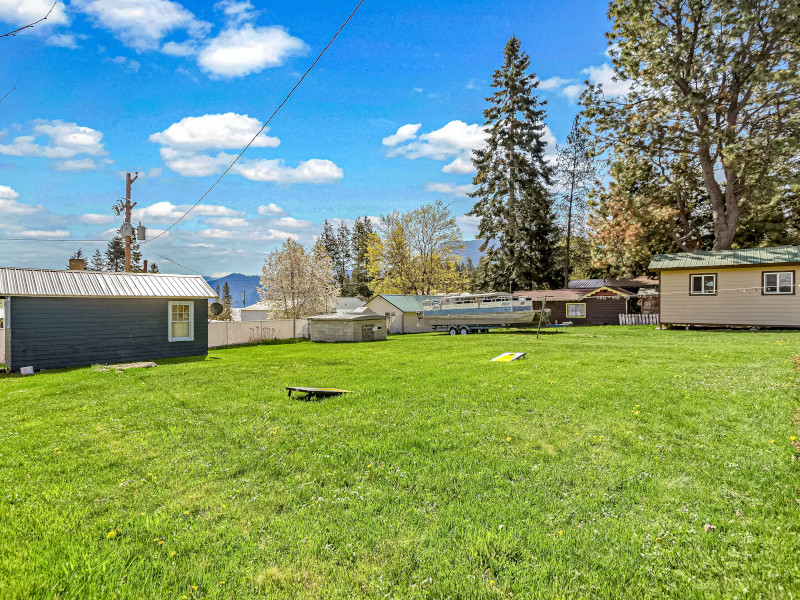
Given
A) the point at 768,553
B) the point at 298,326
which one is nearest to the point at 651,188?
the point at 298,326

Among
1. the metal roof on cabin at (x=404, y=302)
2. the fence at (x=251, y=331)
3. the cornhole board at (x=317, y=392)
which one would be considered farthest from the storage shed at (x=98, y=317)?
the metal roof on cabin at (x=404, y=302)

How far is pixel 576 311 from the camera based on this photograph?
37031mm

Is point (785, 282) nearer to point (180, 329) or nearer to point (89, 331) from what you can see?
point (180, 329)

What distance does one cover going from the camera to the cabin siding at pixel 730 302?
22188 mm

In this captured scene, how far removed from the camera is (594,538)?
3629 millimetres

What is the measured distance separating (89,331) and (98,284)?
1.82 metres

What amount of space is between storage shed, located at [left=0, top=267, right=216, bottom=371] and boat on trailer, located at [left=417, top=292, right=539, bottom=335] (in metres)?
16.4

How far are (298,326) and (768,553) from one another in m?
29.7

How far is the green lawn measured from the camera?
10.4 ft

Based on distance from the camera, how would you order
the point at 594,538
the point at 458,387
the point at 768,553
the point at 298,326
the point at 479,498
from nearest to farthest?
the point at 768,553 < the point at 594,538 < the point at 479,498 < the point at 458,387 < the point at 298,326

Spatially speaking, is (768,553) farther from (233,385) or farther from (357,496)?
(233,385)

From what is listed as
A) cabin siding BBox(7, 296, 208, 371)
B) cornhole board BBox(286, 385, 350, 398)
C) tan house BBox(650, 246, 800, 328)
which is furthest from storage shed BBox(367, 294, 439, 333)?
cornhole board BBox(286, 385, 350, 398)

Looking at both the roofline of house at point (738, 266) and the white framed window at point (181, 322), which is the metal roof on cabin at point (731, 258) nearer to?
the roofline of house at point (738, 266)

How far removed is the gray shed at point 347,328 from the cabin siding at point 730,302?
16.8 m
